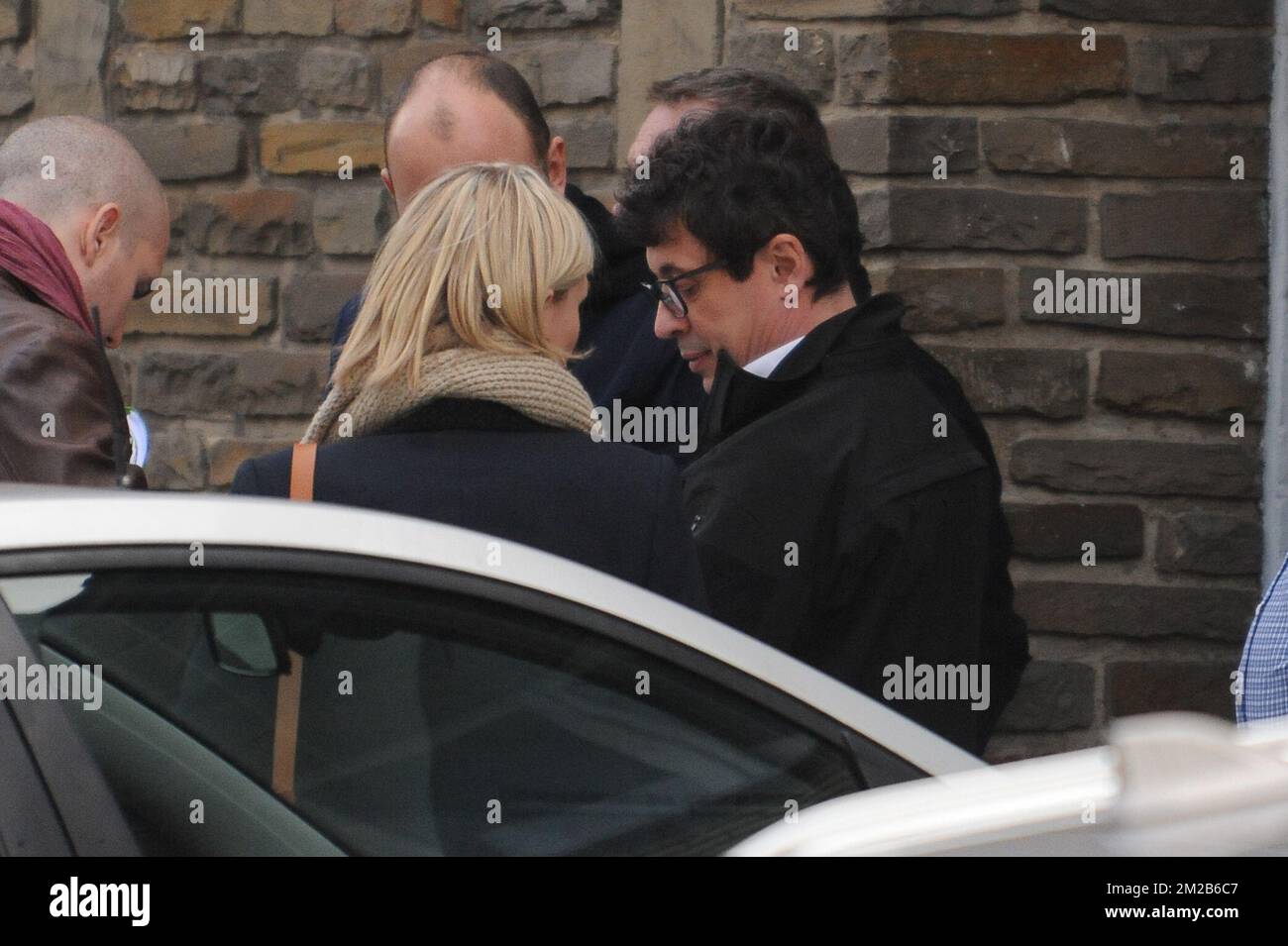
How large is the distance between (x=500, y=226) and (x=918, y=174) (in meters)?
2.16

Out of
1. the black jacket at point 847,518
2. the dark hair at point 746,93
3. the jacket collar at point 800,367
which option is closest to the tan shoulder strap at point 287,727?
the black jacket at point 847,518

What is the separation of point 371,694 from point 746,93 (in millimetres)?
1912

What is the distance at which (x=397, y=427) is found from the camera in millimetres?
2236

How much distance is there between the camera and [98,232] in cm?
320

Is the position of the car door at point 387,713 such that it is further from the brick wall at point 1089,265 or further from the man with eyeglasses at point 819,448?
the brick wall at point 1089,265

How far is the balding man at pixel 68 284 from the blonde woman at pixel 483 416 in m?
0.40

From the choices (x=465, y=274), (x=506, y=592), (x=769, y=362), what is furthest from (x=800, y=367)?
(x=506, y=592)

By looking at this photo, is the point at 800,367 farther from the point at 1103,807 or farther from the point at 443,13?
the point at 443,13

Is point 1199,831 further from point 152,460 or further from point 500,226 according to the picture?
point 152,460

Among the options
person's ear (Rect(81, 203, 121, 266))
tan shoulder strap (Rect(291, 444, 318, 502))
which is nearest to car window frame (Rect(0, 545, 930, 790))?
tan shoulder strap (Rect(291, 444, 318, 502))

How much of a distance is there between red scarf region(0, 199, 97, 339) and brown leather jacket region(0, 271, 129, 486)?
95mm

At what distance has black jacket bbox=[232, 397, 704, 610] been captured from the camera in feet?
7.06
